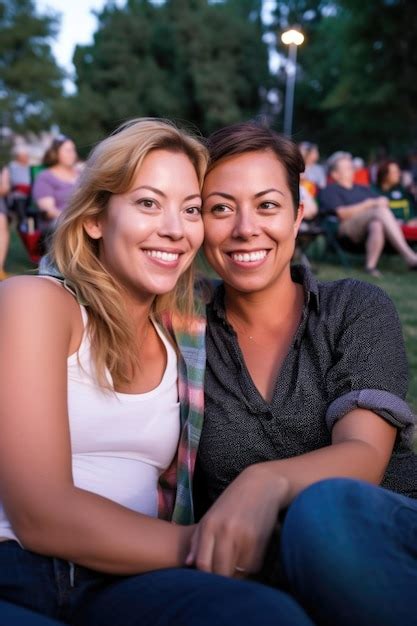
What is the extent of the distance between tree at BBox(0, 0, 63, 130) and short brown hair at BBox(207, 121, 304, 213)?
1223 inches

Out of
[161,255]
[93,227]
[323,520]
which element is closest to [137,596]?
[323,520]

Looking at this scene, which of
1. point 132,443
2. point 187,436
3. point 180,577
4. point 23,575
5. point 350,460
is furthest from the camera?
point 187,436

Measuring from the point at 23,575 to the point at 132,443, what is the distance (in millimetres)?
514

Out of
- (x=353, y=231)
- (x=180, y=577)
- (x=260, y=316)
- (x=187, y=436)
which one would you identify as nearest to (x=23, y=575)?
(x=180, y=577)

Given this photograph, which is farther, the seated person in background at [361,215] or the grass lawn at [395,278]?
the seated person in background at [361,215]

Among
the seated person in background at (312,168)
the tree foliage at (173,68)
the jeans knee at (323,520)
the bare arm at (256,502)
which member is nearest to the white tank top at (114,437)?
the bare arm at (256,502)

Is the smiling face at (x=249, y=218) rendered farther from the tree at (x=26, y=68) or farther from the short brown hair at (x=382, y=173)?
the tree at (x=26, y=68)

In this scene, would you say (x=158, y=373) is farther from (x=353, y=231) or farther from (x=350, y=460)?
(x=353, y=231)

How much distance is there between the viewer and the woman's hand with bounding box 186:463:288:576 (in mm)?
1765

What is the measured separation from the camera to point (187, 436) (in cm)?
240

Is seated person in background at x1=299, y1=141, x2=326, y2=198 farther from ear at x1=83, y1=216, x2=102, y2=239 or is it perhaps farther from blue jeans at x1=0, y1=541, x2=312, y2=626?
blue jeans at x1=0, y1=541, x2=312, y2=626

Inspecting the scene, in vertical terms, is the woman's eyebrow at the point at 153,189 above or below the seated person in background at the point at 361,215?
below

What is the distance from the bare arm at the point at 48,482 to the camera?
5.98ft

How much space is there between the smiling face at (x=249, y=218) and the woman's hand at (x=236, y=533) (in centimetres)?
99
